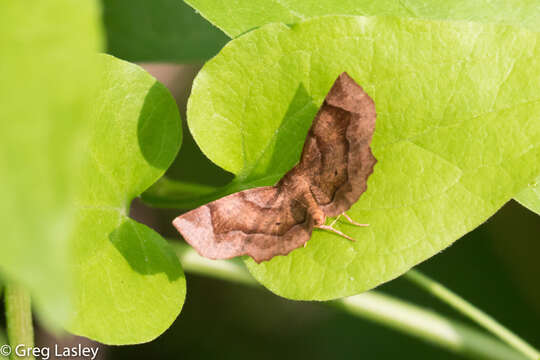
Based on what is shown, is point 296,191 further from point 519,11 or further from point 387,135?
point 519,11

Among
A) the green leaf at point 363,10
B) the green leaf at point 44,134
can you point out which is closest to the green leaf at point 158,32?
the green leaf at point 363,10

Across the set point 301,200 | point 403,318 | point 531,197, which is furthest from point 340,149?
point 403,318

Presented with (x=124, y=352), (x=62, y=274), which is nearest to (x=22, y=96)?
(x=62, y=274)

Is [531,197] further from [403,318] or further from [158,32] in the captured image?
[158,32]

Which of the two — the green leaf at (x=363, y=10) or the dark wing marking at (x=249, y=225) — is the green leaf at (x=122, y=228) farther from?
the green leaf at (x=363, y=10)

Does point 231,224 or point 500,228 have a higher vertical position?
point 231,224

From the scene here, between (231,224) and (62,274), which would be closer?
(62,274)

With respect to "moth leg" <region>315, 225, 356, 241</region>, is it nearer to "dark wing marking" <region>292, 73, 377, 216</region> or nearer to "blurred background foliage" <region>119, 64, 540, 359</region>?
"dark wing marking" <region>292, 73, 377, 216</region>
